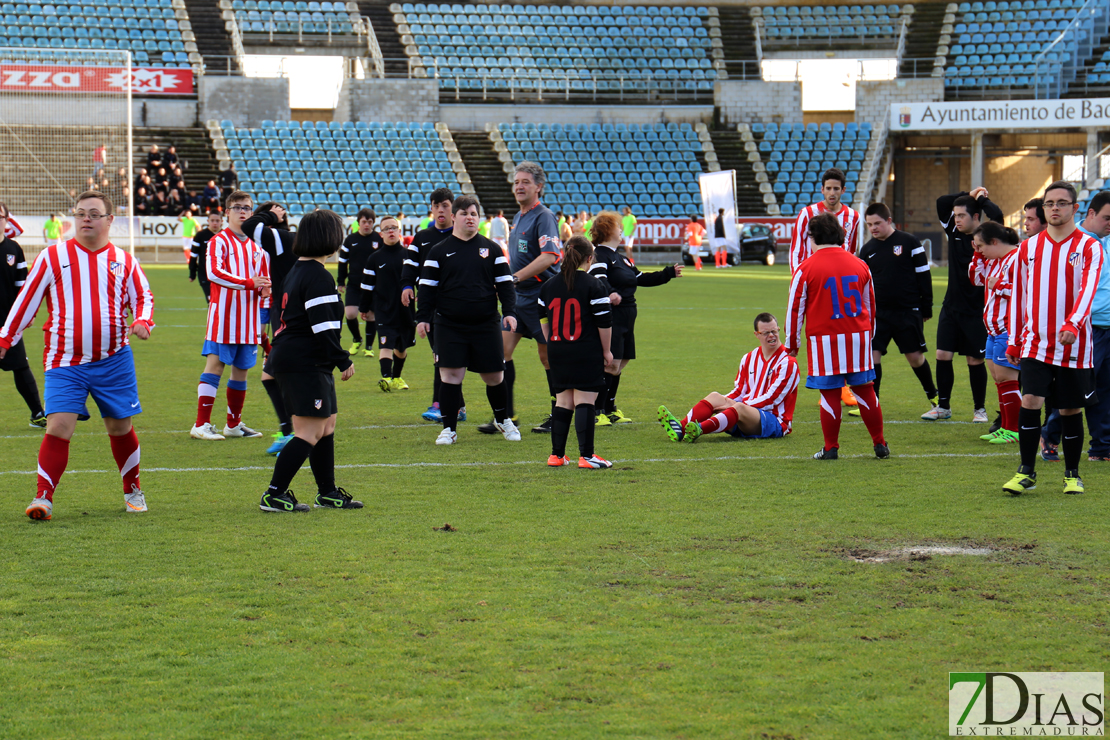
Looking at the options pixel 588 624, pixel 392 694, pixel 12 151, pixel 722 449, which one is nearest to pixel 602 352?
pixel 722 449

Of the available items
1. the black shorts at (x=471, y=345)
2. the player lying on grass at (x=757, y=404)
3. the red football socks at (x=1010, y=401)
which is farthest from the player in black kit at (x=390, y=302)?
the red football socks at (x=1010, y=401)

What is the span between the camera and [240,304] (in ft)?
30.4

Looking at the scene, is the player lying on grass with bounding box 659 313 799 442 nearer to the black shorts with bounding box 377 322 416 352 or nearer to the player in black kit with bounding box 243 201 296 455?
the player in black kit with bounding box 243 201 296 455

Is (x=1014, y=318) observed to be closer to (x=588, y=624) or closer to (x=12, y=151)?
(x=588, y=624)

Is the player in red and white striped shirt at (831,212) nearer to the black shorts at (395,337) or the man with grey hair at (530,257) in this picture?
the man with grey hair at (530,257)

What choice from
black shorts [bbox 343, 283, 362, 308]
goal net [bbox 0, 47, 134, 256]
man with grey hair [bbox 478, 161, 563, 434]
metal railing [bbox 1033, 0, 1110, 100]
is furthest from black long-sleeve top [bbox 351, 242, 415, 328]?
metal railing [bbox 1033, 0, 1110, 100]

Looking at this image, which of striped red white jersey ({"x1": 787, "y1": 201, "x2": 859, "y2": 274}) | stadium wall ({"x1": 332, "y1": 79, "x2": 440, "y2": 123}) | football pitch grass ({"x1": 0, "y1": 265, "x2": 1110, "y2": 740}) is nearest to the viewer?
football pitch grass ({"x1": 0, "y1": 265, "x2": 1110, "y2": 740})

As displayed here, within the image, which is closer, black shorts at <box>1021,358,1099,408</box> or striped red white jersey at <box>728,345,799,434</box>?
black shorts at <box>1021,358,1099,408</box>

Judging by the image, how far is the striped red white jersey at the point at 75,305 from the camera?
635 centimetres

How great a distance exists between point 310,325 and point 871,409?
4.00 m

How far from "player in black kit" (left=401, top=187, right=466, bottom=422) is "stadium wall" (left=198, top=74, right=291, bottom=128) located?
3403 cm

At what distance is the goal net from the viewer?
31.2 m

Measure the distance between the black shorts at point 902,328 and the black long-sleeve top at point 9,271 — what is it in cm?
734

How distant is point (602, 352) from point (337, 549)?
2.70 m
